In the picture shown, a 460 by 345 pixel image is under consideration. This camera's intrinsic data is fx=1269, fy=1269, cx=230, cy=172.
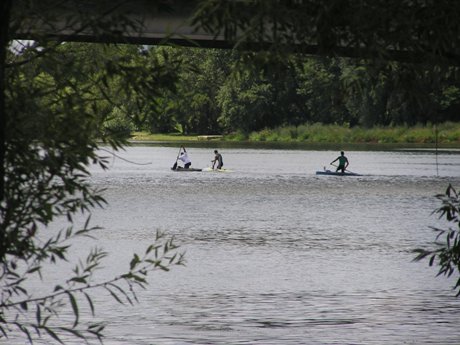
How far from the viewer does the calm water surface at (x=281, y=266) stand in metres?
16.8

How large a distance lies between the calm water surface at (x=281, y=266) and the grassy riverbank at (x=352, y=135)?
61211 mm

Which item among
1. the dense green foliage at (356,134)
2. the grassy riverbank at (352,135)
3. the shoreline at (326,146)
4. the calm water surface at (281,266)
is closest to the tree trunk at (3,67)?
the calm water surface at (281,266)

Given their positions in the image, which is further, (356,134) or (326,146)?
(356,134)

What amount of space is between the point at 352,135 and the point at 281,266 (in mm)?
106061

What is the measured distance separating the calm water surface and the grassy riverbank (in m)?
61.2

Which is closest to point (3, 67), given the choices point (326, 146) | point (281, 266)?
point (281, 266)

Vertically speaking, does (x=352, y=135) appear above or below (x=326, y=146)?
above

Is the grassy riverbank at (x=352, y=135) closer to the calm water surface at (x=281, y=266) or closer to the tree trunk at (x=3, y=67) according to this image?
the calm water surface at (x=281, y=266)

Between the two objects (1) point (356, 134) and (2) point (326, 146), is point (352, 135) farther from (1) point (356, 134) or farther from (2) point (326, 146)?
(2) point (326, 146)

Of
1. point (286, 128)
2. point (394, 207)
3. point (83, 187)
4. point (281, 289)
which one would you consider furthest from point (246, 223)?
point (286, 128)

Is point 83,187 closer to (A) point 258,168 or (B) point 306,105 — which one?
(A) point 258,168

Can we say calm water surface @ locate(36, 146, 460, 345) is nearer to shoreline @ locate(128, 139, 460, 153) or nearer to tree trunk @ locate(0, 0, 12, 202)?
tree trunk @ locate(0, 0, 12, 202)

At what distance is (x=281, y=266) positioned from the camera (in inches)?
973

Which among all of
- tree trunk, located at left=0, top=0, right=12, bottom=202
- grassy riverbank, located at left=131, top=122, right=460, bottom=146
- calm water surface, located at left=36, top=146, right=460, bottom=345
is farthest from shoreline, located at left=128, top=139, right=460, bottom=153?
tree trunk, located at left=0, top=0, right=12, bottom=202
